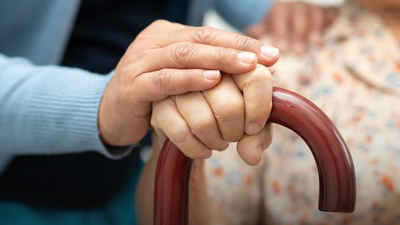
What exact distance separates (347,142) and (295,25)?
0.26 m

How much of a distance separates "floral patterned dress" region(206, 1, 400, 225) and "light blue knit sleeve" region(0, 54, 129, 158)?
26 centimetres

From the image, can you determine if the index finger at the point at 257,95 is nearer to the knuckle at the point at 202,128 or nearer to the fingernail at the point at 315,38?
the knuckle at the point at 202,128

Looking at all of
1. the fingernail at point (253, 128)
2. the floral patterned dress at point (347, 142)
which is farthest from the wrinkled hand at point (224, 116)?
the floral patterned dress at point (347, 142)

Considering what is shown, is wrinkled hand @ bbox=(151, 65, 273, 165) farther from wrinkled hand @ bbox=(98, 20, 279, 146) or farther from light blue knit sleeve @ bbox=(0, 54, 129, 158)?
light blue knit sleeve @ bbox=(0, 54, 129, 158)

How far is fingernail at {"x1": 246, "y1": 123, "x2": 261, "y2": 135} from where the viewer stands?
413 mm

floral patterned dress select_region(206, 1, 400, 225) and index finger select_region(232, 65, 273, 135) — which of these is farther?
floral patterned dress select_region(206, 1, 400, 225)

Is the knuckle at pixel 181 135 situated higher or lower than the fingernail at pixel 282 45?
lower

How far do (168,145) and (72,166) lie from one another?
0.91ft

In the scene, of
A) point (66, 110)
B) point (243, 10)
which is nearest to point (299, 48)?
point (243, 10)

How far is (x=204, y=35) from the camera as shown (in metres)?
0.44

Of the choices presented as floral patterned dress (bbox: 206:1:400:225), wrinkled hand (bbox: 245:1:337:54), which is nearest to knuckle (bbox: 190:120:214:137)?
floral patterned dress (bbox: 206:1:400:225)

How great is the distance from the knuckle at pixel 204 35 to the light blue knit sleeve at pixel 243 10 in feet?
1.82

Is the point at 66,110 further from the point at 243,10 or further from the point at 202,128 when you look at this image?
the point at 243,10

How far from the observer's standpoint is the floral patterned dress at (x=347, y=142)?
0.74 metres
